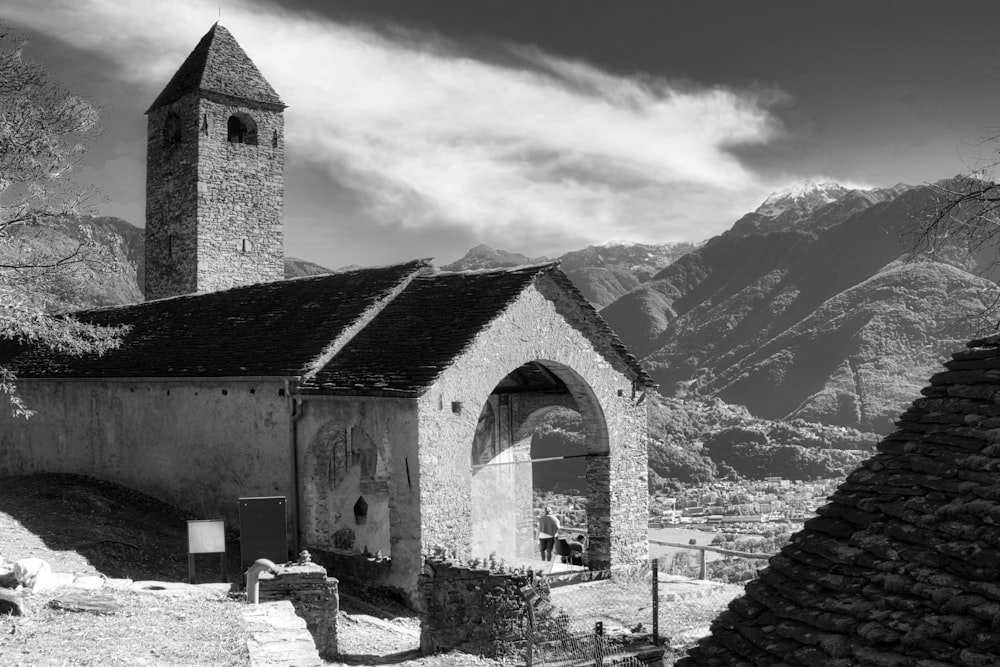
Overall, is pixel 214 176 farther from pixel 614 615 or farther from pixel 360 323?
pixel 614 615

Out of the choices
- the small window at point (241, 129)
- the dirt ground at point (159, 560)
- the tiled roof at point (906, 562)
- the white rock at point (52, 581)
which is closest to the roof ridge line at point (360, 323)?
the dirt ground at point (159, 560)

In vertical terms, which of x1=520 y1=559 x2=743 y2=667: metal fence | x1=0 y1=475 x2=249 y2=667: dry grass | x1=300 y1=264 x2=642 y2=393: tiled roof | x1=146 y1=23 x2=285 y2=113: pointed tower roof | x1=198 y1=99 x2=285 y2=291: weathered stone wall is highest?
x1=146 y1=23 x2=285 y2=113: pointed tower roof

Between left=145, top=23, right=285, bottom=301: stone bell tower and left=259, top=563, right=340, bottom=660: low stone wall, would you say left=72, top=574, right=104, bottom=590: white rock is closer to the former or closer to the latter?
left=259, top=563, right=340, bottom=660: low stone wall

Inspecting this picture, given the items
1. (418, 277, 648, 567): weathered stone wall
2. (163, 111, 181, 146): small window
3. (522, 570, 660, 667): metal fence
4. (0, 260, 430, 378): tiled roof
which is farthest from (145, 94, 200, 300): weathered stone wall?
(522, 570, 660, 667): metal fence

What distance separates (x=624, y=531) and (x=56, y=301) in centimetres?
1143

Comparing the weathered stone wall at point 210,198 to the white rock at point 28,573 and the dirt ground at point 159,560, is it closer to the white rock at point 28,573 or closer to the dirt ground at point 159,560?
the dirt ground at point 159,560

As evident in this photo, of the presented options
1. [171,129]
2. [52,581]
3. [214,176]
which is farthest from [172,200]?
[52,581]

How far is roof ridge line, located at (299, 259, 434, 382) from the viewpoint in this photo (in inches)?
618

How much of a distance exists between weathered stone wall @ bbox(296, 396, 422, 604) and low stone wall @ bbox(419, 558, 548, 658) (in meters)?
2.15

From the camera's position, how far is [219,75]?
28.2m

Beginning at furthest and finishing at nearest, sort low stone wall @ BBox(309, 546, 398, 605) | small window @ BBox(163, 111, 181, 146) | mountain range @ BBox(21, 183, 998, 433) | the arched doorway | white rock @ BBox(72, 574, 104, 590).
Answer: mountain range @ BBox(21, 183, 998, 433) → small window @ BBox(163, 111, 181, 146) → the arched doorway → low stone wall @ BBox(309, 546, 398, 605) → white rock @ BBox(72, 574, 104, 590)

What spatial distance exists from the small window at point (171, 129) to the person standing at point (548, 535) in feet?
54.6

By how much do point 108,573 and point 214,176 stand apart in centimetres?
1628

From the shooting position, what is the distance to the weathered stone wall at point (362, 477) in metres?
14.0
